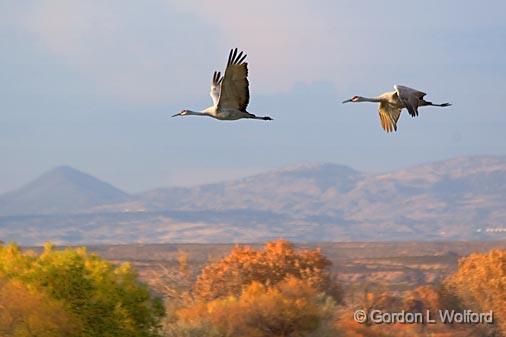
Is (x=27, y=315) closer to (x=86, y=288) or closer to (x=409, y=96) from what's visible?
(x=86, y=288)

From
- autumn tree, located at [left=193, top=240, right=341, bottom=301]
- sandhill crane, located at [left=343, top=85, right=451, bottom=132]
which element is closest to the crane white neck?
sandhill crane, located at [left=343, top=85, right=451, bottom=132]

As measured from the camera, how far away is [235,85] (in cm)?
2828

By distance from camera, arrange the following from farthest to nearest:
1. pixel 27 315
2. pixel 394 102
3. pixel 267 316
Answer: pixel 267 316
pixel 394 102
pixel 27 315

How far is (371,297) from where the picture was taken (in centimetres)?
5306

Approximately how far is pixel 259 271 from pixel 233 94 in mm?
17247

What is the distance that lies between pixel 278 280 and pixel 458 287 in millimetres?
8248

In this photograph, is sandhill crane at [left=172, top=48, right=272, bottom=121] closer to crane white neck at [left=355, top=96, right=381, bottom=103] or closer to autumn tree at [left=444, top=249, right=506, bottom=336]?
crane white neck at [left=355, top=96, right=381, bottom=103]

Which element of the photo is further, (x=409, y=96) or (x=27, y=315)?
(x=409, y=96)

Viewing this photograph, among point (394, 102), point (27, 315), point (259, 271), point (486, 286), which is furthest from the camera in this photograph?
point (486, 286)

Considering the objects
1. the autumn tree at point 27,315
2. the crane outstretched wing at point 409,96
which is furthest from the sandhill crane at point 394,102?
the autumn tree at point 27,315

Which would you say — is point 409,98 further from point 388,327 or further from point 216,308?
point 388,327

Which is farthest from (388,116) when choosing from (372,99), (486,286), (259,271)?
(486,286)

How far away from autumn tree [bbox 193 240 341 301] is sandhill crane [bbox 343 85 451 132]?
13.5 m

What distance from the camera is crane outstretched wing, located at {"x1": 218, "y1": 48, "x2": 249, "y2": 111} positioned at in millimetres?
27797
